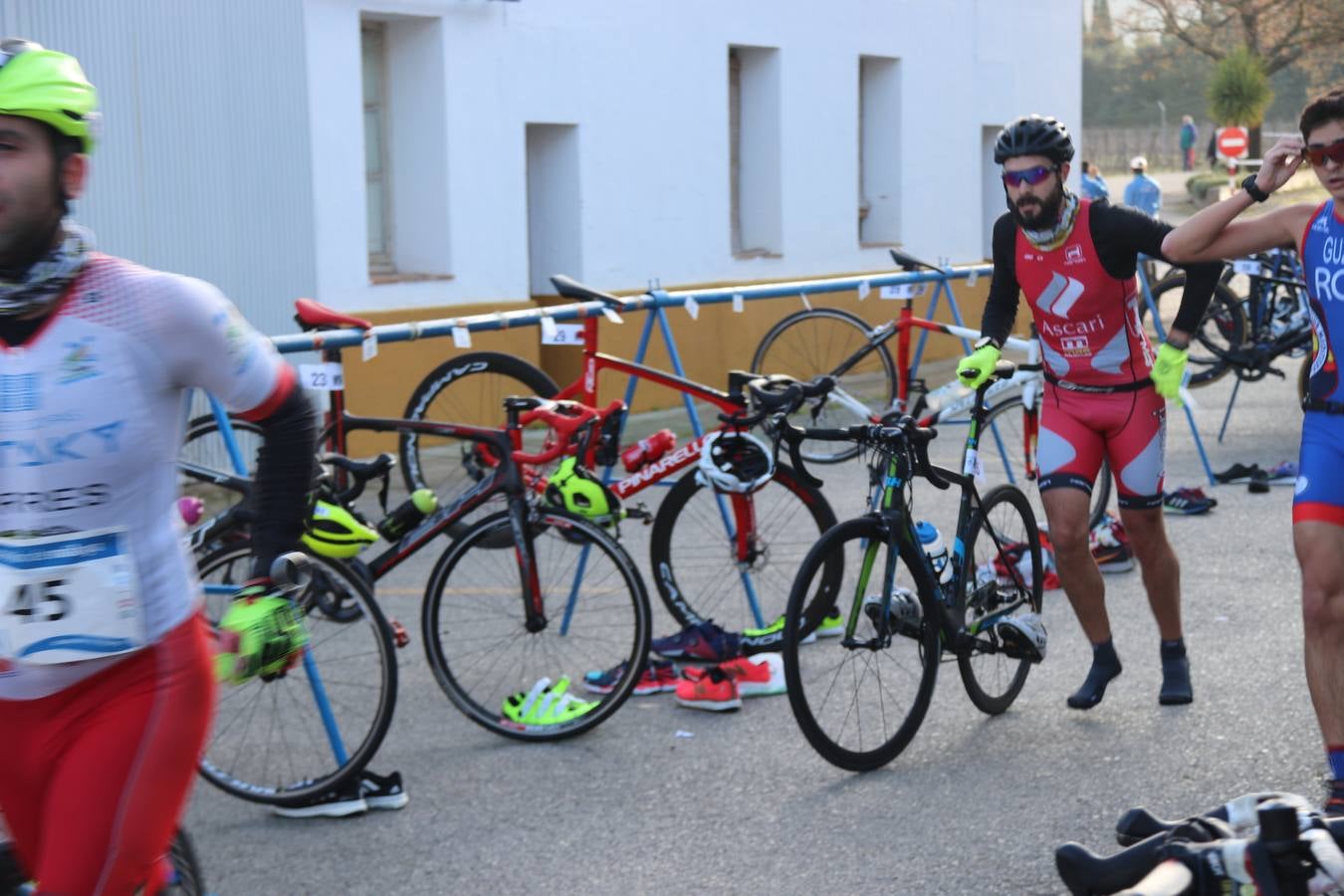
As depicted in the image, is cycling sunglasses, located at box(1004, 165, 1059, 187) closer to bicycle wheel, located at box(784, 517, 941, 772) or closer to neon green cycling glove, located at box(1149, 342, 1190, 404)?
neon green cycling glove, located at box(1149, 342, 1190, 404)

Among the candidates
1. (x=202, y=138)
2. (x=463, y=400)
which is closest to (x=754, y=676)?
(x=463, y=400)

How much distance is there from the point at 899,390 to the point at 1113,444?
17.3ft

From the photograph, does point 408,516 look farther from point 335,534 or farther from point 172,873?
point 172,873

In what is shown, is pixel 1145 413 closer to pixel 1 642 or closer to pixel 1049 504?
pixel 1049 504

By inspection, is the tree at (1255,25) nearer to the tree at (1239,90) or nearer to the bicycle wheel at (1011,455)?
the tree at (1239,90)

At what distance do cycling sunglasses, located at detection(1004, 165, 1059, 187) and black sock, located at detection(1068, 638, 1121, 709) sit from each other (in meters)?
1.66

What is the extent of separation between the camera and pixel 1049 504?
6.11 metres

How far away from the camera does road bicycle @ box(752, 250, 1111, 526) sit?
836cm

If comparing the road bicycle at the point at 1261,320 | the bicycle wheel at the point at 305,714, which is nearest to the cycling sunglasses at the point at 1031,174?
the bicycle wheel at the point at 305,714

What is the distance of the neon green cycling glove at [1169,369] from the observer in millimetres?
5980

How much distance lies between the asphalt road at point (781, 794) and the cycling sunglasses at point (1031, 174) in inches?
73.9

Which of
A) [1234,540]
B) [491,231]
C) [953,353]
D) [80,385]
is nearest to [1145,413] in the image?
[1234,540]

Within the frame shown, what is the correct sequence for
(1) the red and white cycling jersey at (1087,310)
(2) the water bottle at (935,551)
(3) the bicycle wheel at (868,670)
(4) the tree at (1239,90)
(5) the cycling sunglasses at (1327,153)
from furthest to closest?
1. (4) the tree at (1239,90)
2. (1) the red and white cycling jersey at (1087,310)
3. (2) the water bottle at (935,551)
4. (3) the bicycle wheel at (868,670)
5. (5) the cycling sunglasses at (1327,153)

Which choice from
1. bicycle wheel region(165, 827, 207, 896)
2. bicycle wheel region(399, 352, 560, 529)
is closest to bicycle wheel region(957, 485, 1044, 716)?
bicycle wheel region(399, 352, 560, 529)
